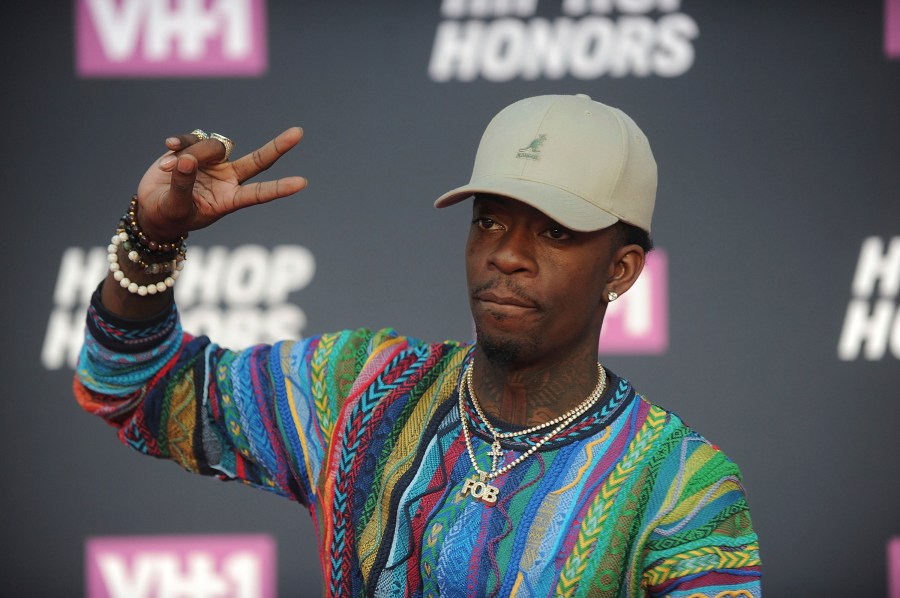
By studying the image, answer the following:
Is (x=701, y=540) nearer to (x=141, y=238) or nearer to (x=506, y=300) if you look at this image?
(x=506, y=300)

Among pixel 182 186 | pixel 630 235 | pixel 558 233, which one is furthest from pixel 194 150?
pixel 630 235

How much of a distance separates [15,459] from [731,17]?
9.49 ft

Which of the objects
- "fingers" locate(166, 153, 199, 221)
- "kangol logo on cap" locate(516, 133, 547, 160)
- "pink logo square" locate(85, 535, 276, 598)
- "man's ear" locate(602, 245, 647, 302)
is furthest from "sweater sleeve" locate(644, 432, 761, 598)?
"pink logo square" locate(85, 535, 276, 598)

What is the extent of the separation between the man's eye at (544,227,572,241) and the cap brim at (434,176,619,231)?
5 cm

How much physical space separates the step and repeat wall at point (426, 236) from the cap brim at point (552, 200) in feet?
7.51

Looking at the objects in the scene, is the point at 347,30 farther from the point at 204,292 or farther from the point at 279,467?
the point at 279,467

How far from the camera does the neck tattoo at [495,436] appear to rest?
4.62 ft

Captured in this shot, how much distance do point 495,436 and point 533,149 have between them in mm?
395

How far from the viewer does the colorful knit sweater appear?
1.33 metres

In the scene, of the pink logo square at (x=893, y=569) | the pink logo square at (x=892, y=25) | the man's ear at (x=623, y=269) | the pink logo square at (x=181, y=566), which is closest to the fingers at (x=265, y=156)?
the man's ear at (x=623, y=269)

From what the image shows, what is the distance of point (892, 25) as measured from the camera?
3.62m

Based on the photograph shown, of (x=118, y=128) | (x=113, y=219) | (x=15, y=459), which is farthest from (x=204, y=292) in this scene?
(x=15, y=459)

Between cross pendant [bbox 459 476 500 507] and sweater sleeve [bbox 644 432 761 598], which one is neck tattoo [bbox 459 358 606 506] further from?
sweater sleeve [bbox 644 432 761 598]

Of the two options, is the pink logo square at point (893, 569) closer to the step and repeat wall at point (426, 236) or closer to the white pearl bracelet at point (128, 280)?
the step and repeat wall at point (426, 236)
